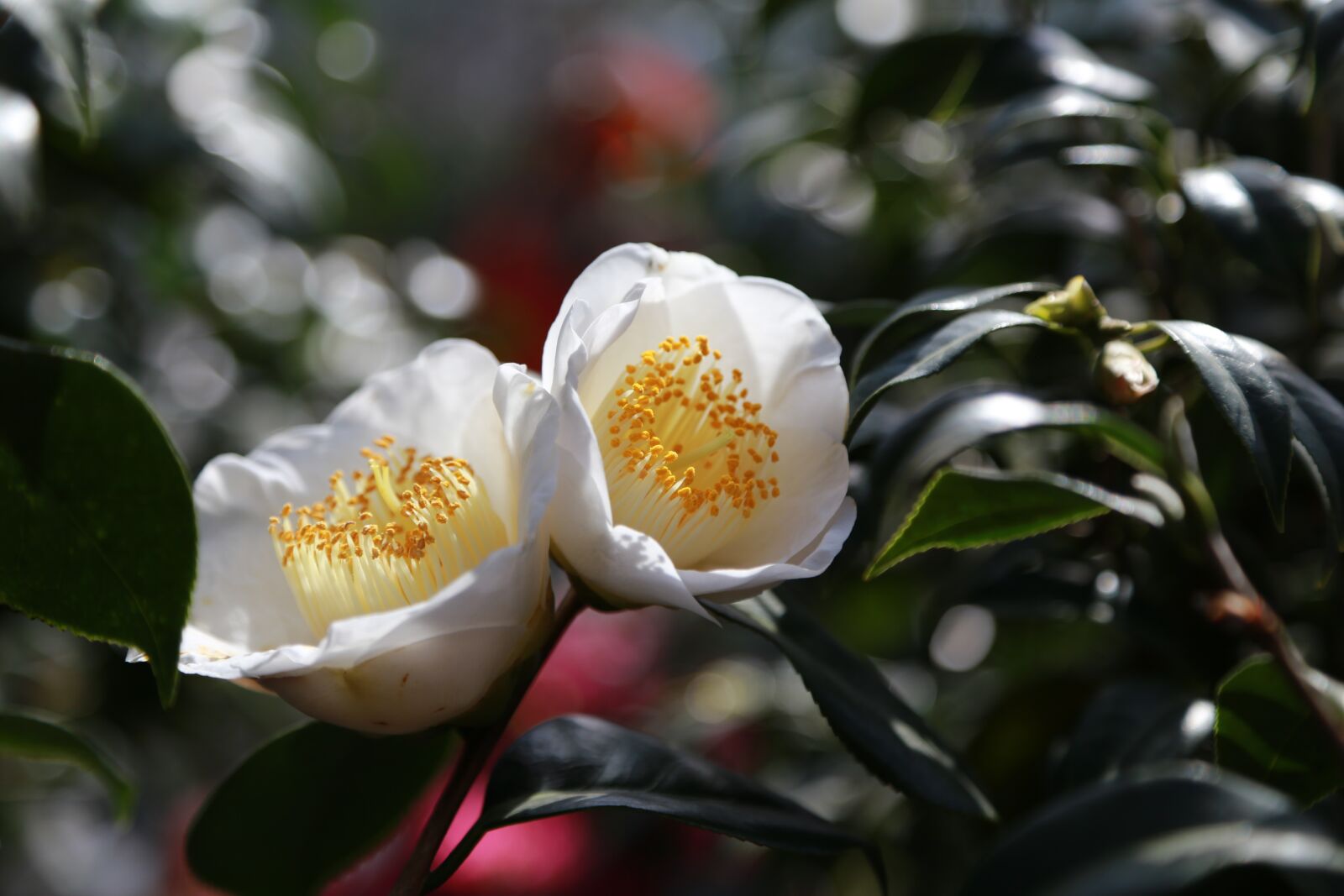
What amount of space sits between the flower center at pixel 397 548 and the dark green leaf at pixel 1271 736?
32cm

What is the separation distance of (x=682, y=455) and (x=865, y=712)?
15cm

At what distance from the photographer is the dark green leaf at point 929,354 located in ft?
1.39

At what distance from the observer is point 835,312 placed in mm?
553

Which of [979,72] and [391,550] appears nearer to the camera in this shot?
[391,550]

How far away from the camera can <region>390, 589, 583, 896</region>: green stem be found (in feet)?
1.48

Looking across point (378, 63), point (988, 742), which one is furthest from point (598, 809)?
point (378, 63)

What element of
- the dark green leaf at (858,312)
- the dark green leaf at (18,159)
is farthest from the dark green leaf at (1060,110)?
the dark green leaf at (18,159)

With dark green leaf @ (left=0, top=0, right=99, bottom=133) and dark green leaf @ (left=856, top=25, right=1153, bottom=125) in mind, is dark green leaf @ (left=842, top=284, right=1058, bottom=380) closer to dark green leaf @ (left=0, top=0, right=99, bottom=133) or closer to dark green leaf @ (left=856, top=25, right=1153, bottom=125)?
dark green leaf @ (left=856, top=25, right=1153, bottom=125)

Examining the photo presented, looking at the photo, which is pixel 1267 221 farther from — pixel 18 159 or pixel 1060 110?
pixel 18 159

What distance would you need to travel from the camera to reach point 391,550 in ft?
1.66

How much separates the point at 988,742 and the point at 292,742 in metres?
0.46

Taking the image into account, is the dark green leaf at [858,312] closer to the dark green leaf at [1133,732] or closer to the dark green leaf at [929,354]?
the dark green leaf at [929,354]

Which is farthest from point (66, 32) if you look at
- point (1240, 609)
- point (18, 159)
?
point (1240, 609)

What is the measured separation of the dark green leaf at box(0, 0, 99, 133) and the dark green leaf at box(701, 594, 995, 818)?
1.29 ft
